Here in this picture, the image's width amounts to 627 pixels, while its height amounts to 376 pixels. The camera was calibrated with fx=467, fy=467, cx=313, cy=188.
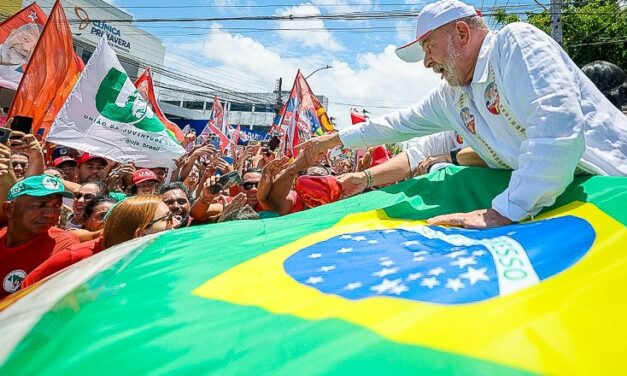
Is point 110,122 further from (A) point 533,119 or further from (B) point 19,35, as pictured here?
(A) point 533,119

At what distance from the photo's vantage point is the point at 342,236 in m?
1.60

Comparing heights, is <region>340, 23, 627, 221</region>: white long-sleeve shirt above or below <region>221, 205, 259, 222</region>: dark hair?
above

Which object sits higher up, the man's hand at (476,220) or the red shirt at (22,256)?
the man's hand at (476,220)

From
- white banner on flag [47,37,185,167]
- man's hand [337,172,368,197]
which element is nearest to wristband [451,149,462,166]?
man's hand [337,172,368,197]

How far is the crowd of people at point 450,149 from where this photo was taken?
4.95 feet

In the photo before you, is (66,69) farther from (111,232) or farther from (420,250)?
(420,250)

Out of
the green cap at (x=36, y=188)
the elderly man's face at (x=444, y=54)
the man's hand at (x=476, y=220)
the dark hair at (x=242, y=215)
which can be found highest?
the elderly man's face at (x=444, y=54)

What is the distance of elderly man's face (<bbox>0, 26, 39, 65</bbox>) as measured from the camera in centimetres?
592

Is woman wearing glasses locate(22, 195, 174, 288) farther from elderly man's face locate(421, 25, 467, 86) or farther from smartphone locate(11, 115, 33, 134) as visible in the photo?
smartphone locate(11, 115, 33, 134)

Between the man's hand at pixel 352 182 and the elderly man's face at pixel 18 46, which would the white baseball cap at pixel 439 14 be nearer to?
the man's hand at pixel 352 182

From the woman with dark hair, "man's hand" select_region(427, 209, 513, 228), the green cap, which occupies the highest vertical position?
"man's hand" select_region(427, 209, 513, 228)

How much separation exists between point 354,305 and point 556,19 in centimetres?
1326

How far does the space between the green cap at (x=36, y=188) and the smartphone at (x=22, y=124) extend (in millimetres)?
952

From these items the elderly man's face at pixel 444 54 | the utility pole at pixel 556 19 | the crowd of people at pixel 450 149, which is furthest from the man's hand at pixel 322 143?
the utility pole at pixel 556 19
